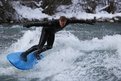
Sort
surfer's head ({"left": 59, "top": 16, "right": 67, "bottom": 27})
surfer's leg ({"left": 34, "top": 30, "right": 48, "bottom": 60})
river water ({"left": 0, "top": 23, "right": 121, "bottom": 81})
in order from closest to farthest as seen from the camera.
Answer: surfer's head ({"left": 59, "top": 16, "right": 67, "bottom": 27}) < river water ({"left": 0, "top": 23, "right": 121, "bottom": 81}) < surfer's leg ({"left": 34, "top": 30, "right": 48, "bottom": 60})

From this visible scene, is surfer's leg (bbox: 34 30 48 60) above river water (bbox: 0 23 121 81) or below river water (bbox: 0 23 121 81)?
above

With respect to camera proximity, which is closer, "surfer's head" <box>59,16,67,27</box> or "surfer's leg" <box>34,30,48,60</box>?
"surfer's head" <box>59,16,67,27</box>

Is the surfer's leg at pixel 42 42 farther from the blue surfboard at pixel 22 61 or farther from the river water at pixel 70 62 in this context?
the river water at pixel 70 62

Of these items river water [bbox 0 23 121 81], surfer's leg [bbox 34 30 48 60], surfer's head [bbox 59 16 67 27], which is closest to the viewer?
surfer's head [bbox 59 16 67 27]

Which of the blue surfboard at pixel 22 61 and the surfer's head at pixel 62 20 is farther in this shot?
the blue surfboard at pixel 22 61

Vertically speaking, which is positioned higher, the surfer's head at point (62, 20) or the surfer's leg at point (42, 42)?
the surfer's head at point (62, 20)

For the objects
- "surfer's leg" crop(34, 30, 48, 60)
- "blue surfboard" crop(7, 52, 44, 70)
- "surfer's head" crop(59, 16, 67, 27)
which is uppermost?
"surfer's head" crop(59, 16, 67, 27)

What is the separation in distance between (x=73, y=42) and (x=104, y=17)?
11.2 metres

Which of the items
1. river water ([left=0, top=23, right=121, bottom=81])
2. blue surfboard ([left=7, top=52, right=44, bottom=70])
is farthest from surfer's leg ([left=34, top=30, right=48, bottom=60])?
river water ([left=0, top=23, right=121, bottom=81])

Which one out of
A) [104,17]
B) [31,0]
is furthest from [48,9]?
[104,17]

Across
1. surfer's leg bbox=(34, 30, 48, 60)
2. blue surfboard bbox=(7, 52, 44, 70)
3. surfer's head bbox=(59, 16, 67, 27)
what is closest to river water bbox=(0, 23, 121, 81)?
blue surfboard bbox=(7, 52, 44, 70)

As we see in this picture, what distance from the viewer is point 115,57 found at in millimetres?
12422

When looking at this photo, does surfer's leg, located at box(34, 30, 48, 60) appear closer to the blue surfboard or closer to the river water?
the blue surfboard

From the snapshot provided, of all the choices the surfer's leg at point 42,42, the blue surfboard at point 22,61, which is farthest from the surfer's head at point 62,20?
the blue surfboard at point 22,61
